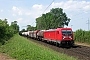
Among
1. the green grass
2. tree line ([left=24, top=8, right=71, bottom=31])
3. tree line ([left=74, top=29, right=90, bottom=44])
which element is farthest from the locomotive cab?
tree line ([left=24, top=8, right=71, bottom=31])

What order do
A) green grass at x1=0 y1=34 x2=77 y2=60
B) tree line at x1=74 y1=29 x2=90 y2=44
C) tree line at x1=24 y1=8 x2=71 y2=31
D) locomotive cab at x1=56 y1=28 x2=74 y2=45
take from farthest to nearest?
tree line at x1=24 y1=8 x2=71 y2=31, tree line at x1=74 y1=29 x2=90 y2=44, locomotive cab at x1=56 y1=28 x2=74 y2=45, green grass at x1=0 y1=34 x2=77 y2=60

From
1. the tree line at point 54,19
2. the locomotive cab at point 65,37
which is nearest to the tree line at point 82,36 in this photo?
the locomotive cab at point 65,37

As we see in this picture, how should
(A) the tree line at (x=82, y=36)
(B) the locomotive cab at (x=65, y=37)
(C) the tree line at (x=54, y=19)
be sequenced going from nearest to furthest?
(B) the locomotive cab at (x=65, y=37) → (A) the tree line at (x=82, y=36) → (C) the tree line at (x=54, y=19)

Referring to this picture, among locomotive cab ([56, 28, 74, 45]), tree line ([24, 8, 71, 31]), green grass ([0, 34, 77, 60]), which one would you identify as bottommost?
green grass ([0, 34, 77, 60])

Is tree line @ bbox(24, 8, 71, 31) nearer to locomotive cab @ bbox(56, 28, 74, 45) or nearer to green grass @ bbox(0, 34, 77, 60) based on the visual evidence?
locomotive cab @ bbox(56, 28, 74, 45)

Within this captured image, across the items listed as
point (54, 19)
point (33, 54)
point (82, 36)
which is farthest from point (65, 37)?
point (54, 19)

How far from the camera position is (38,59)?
50.4 feet

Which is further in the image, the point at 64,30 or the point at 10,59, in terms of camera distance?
the point at 64,30

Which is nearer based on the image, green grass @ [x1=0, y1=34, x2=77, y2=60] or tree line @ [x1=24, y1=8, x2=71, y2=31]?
green grass @ [x1=0, y1=34, x2=77, y2=60]

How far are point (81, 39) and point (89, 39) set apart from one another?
16.1 ft

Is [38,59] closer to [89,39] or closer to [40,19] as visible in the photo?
[89,39]

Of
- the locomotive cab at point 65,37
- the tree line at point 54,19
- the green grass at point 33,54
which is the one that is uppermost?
the tree line at point 54,19

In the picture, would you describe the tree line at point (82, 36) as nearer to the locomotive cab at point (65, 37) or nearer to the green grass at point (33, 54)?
the locomotive cab at point (65, 37)

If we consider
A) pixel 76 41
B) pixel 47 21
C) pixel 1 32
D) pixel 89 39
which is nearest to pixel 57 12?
pixel 47 21
